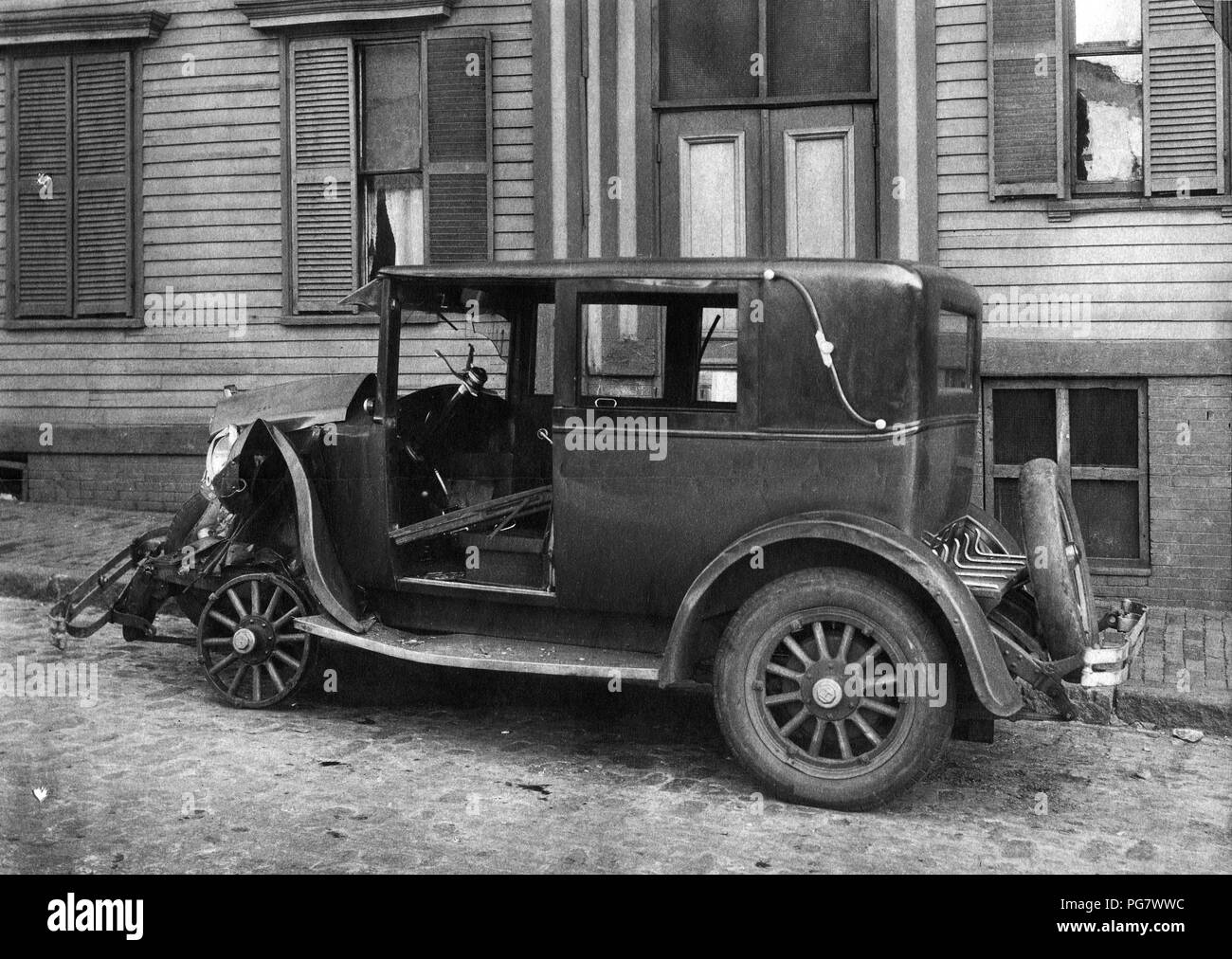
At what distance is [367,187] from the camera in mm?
10414

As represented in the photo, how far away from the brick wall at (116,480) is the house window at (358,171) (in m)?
1.72

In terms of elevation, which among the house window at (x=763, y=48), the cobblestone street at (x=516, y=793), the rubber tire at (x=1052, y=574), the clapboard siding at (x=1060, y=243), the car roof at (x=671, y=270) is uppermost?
the house window at (x=763, y=48)

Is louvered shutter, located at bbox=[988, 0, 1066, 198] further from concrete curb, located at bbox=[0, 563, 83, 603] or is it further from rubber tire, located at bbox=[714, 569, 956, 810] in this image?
concrete curb, located at bbox=[0, 563, 83, 603]

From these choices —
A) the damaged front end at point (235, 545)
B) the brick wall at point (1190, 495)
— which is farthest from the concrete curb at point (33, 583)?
the brick wall at point (1190, 495)

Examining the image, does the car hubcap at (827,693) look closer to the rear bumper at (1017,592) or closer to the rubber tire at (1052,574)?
the rear bumper at (1017,592)

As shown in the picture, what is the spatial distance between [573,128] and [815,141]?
1789 mm

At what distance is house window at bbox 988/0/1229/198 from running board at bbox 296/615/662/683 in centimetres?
526

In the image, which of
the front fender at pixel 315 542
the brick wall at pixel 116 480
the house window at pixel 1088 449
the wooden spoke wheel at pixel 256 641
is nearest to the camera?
the front fender at pixel 315 542

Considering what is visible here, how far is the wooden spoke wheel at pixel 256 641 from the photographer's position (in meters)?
5.64

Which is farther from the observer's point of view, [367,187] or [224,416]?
[367,187]

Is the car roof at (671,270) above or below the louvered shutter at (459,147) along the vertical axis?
below

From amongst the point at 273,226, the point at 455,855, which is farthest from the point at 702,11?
the point at 455,855

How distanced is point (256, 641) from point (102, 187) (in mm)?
6675
